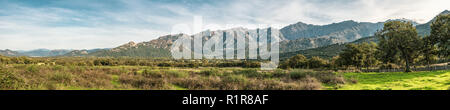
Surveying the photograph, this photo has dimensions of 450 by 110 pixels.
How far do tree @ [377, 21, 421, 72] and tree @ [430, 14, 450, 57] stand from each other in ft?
6.77

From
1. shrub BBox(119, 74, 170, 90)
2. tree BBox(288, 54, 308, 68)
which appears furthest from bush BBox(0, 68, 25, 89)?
tree BBox(288, 54, 308, 68)

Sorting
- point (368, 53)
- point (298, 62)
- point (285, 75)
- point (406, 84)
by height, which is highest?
point (368, 53)

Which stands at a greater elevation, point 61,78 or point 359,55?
point 359,55

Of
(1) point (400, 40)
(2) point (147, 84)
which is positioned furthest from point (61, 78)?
(1) point (400, 40)

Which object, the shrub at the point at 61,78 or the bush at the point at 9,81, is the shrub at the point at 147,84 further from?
the bush at the point at 9,81

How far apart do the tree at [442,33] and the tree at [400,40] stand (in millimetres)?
2064

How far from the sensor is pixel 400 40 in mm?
31312

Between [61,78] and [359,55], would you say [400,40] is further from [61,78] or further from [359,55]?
[61,78]

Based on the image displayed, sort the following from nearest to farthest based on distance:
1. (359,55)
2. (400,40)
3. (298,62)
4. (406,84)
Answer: (406,84), (400,40), (359,55), (298,62)

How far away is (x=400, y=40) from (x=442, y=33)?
15.0 feet

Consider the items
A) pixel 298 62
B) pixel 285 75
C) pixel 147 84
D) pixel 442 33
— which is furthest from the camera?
pixel 298 62
